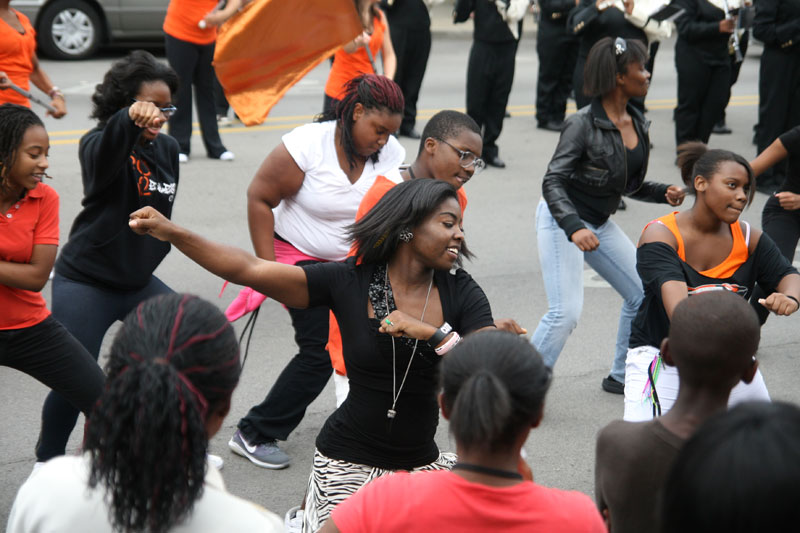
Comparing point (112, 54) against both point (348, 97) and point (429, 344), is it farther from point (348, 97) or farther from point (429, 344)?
point (429, 344)

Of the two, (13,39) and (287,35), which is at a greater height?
(287,35)

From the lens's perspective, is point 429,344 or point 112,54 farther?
point 112,54

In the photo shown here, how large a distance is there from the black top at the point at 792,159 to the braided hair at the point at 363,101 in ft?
8.09

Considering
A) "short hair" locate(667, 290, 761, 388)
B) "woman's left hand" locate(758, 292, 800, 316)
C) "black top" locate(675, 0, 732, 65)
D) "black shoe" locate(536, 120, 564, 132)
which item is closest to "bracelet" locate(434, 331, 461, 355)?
"short hair" locate(667, 290, 761, 388)

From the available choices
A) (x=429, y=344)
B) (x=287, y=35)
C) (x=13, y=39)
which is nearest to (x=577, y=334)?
(x=287, y=35)

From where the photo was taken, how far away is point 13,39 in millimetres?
7188

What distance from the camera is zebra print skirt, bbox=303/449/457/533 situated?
3.49 metres

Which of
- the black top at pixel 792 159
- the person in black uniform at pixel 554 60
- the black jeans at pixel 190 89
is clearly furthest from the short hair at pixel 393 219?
the person in black uniform at pixel 554 60

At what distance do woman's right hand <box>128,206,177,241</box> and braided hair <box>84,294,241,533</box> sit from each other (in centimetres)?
107

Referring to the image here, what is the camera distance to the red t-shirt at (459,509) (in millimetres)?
2254

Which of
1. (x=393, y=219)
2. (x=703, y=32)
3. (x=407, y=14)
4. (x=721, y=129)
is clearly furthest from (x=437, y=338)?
(x=721, y=129)

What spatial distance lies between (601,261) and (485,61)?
5.96 metres

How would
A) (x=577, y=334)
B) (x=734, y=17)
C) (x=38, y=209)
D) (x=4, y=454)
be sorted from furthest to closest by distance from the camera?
(x=734, y=17) → (x=577, y=334) → (x=4, y=454) → (x=38, y=209)

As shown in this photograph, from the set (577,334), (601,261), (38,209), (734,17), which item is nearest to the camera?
(38,209)
